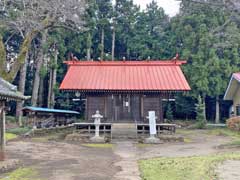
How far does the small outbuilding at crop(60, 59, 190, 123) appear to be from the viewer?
19.3 m

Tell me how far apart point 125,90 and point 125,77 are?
5.65ft

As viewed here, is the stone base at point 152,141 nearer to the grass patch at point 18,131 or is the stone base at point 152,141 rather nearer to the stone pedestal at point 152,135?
the stone pedestal at point 152,135

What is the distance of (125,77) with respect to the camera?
2081 centimetres

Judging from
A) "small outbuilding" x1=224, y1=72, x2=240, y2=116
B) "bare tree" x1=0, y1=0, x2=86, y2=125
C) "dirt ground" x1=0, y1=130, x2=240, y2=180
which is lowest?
"dirt ground" x1=0, y1=130, x2=240, y2=180

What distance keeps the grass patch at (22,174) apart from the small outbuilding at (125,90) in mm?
10417

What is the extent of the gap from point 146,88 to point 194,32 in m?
12.8

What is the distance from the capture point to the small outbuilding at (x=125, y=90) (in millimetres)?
19344

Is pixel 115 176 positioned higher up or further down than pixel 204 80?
further down

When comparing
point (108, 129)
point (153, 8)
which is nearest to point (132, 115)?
point (108, 129)

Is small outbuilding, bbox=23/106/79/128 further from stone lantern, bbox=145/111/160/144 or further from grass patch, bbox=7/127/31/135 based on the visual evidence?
stone lantern, bbox=145/111/160/144

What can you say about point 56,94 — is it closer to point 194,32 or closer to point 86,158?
point 194,32

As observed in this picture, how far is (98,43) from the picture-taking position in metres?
34.3

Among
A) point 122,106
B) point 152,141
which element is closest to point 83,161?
point 152,141

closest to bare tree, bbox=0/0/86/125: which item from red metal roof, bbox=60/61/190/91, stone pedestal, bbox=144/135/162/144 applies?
red metal roof, bbox=60/61/190/91
